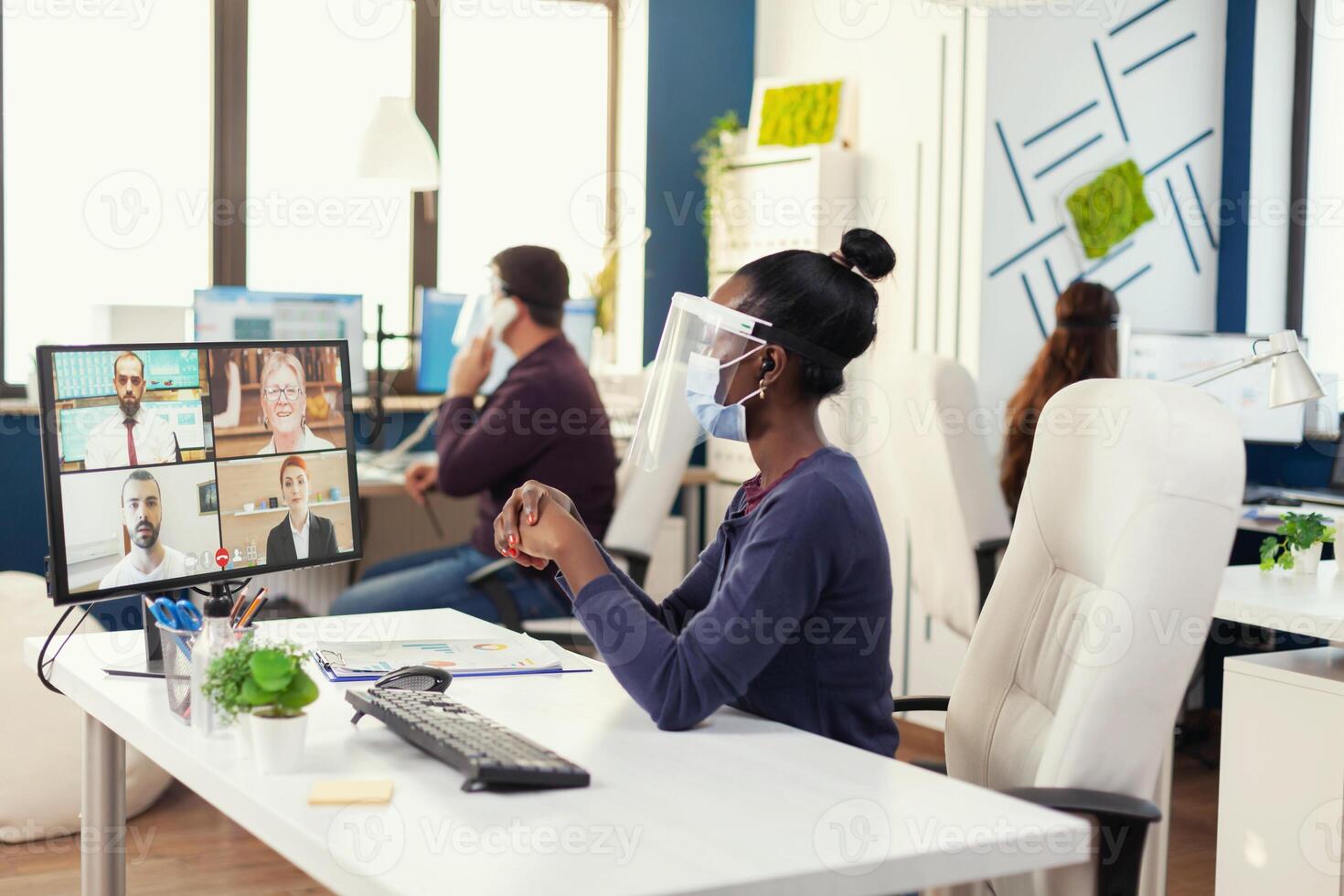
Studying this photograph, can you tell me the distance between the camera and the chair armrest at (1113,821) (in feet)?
4.40

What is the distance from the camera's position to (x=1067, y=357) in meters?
3.84

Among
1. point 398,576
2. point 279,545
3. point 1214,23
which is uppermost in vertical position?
point 1214,23

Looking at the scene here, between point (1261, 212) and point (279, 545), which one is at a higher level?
point (1261, 212)

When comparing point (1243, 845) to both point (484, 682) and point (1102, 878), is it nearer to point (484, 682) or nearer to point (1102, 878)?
point (1102, 878)

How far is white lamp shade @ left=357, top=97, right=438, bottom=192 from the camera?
434 cm

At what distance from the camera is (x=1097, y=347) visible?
3848 millimetres

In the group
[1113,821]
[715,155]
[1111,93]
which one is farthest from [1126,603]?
[715,155]

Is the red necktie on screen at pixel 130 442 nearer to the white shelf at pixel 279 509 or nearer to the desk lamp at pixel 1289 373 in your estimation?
the white shelf at pixel 279 509

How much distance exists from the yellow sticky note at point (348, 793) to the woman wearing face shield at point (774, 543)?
0.32m

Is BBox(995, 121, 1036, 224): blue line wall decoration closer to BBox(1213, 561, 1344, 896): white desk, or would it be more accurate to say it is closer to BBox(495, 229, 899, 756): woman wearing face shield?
BBox(1213, 561, 1344, 896): white desk

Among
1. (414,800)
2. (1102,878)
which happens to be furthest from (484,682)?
(1102,878)

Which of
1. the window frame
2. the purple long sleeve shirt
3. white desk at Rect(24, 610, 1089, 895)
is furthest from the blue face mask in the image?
the window frame

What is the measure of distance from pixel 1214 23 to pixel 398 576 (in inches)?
127

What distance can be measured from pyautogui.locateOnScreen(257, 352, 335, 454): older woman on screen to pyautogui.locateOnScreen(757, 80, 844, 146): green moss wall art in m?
3.11
